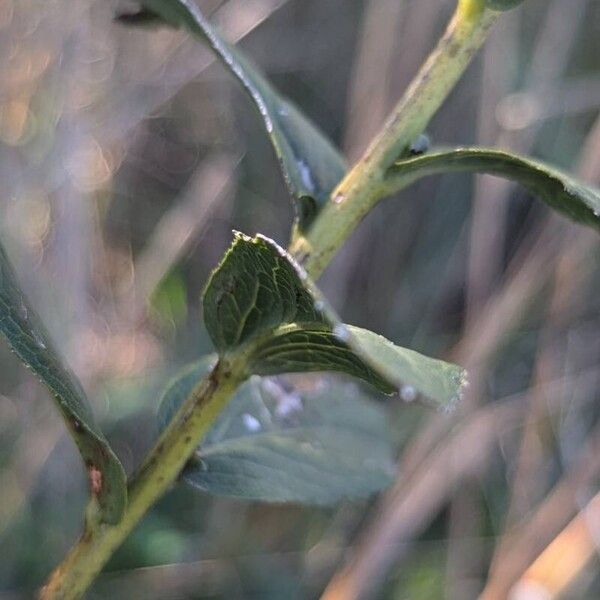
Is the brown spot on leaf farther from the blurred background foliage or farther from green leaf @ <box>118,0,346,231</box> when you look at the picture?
the blurred background foliage

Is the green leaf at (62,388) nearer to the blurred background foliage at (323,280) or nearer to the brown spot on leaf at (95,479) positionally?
the brown spot on leaf at (95,479)

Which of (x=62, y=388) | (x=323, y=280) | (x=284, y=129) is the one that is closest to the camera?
(x=62, y=388)

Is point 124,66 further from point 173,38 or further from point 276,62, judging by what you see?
point 276,62

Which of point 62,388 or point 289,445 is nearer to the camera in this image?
point 62,388

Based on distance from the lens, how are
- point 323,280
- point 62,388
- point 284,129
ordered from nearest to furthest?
point 62,388
point 284,129
point 323,280

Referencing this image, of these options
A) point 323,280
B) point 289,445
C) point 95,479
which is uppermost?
point 95,479

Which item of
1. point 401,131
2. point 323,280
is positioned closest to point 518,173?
point 401,131

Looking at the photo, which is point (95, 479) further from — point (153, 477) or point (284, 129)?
point (284, 129)
